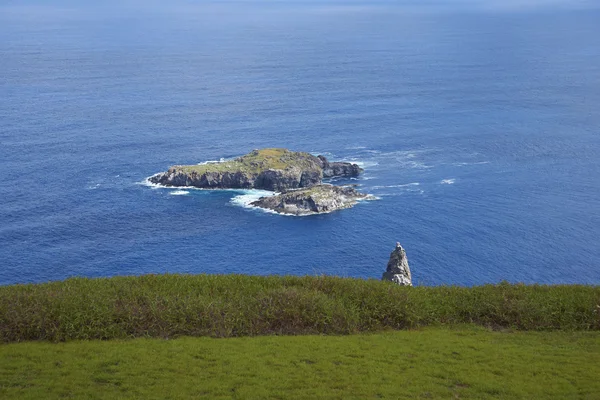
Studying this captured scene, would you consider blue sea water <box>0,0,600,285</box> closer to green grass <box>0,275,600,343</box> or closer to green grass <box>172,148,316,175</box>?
green grass <box>172,148,316,175</box>

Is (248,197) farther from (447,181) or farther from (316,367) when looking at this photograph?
(316,367)

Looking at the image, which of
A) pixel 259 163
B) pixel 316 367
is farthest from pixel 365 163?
pixel 316 367

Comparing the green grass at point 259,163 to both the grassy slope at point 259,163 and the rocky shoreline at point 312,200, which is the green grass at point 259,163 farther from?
the rocky shoreline at point 312,200

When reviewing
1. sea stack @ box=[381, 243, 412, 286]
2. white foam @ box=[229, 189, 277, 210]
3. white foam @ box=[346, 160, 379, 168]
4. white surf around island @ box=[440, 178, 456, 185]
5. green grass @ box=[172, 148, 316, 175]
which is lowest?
white foam @ box=[229, 189, 277, 210]

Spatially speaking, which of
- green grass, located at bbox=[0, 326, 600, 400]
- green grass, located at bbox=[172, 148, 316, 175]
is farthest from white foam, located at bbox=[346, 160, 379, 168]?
green grass, located at bbox=[0, 326, 600, 400]

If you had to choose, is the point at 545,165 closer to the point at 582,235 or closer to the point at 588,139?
the point at 588,139
